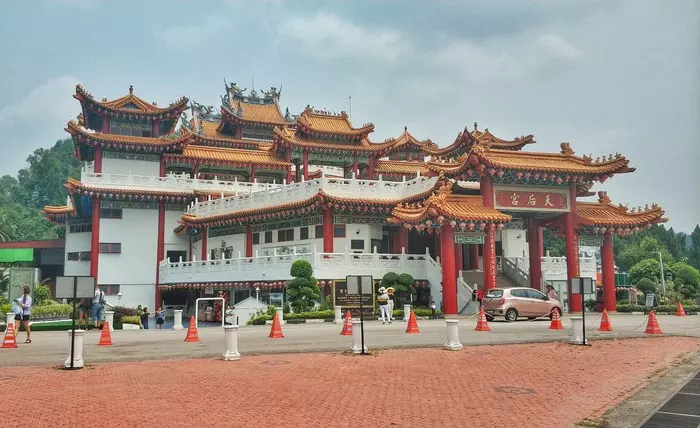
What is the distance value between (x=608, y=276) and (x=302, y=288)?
16849 millimetres

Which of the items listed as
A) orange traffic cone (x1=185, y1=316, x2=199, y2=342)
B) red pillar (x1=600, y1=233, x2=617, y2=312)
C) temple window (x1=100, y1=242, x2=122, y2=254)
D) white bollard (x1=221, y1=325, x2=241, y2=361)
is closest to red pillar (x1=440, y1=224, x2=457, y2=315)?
red pillar (x1=600, y1=233, x2=617, y2=312)

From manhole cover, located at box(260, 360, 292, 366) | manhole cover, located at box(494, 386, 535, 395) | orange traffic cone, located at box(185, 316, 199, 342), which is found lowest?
manhole cover, located at box(494, 386, 535, 395)

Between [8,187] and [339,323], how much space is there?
132 meters

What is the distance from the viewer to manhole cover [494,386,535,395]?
10.6 metres

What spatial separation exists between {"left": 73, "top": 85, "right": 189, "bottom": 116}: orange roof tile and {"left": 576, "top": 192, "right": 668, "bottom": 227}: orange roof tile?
1180 inches

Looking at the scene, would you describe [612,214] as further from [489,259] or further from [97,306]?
[97,306]

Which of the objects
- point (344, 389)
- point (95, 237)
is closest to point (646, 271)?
point (95, 237)

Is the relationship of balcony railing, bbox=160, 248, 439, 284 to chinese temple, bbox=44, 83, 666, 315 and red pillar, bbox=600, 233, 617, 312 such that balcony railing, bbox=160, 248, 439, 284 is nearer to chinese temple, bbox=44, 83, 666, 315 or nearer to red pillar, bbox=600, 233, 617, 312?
chinese temple, bbox=44, 83, 666, 315

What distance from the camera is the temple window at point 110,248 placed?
1741 inches

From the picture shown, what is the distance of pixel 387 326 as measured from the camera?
24906 mm

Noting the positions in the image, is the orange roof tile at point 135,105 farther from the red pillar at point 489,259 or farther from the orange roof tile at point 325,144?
the red pillar at point 489,259

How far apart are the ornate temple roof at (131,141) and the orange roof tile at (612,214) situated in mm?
27707

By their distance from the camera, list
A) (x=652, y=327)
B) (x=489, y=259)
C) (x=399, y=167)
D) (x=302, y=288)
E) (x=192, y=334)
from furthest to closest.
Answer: (x=399, y=167) → (x=302, y=288) → (x=489, y=259) → (x=652, y=327) → (x=192, y=334)

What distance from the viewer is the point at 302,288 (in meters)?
31.0
